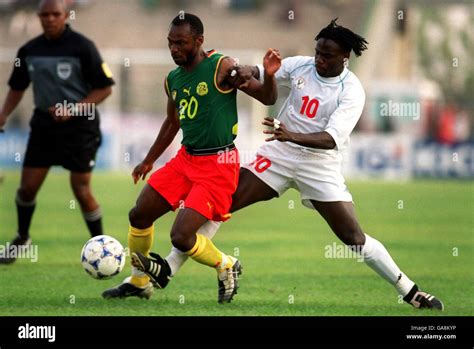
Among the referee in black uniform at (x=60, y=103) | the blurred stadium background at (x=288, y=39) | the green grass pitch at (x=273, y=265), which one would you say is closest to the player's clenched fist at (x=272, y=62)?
the green grass pitch at (x=273, y=265)

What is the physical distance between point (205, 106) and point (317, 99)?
89 centimetres

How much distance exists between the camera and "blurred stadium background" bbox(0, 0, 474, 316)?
913 cm

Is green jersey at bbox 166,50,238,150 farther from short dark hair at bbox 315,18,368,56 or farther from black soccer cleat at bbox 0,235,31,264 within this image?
black soccer cleat at bbox 0,235,31,264

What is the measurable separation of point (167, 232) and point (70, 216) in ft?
8.39

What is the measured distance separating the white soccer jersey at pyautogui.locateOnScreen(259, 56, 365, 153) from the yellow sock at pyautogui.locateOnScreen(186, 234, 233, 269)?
1.13 metres

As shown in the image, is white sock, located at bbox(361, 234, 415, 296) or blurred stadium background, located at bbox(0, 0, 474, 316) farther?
blurred stadium background, located at bbox(0, 0, 474, 316)

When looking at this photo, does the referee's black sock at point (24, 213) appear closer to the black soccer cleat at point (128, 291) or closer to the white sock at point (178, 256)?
the black soccer cleat at point (128, 291)

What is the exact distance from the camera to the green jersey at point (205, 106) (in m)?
7.95

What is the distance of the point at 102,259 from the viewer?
27.1 ft

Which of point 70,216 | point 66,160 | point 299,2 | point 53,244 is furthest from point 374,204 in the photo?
point 299,2

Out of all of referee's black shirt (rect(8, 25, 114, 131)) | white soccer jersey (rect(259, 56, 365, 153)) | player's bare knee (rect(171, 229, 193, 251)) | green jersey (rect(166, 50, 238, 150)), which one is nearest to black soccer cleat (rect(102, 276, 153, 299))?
player's bare knee (rect(171, 229, 193, 251))

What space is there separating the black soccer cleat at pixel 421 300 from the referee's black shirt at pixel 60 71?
400 cm

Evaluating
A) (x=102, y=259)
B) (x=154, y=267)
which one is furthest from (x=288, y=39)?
(x=154, y=267)

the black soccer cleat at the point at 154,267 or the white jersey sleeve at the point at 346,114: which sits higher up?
the white jersey sleeve at the point at 346,114
